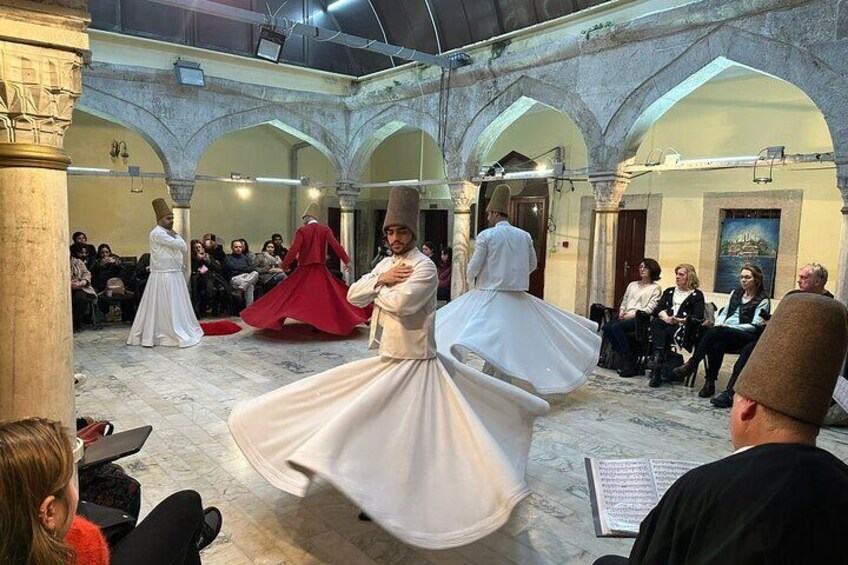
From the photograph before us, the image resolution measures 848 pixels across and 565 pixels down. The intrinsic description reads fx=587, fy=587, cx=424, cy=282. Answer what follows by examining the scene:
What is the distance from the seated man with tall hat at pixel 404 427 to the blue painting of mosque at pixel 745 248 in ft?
24.3

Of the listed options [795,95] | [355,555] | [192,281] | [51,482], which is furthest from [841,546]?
[192,281]

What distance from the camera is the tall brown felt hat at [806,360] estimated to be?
129 centimetres

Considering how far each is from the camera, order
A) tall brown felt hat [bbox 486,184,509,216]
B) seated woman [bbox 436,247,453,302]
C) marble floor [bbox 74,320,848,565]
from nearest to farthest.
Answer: marble floor [bbox 74,320,848,565], tall brown felt hat [bbox 486,184,509,216], seated woman [bbox 436,247,453,302]

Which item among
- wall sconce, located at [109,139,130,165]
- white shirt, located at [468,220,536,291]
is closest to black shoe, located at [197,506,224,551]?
white shirt, located at [468,220,536,291]

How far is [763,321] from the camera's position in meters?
5.65

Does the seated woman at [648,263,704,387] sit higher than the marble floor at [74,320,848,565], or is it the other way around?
the seated woman at [648,263,704,387]

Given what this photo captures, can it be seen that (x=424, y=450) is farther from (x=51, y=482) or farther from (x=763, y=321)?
(x=763, y=321)

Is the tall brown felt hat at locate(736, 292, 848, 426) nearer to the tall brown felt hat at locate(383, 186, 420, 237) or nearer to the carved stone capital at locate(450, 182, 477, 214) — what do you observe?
the tall brown felt hat at locate(383, 186, 420, 237)

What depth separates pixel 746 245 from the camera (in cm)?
927

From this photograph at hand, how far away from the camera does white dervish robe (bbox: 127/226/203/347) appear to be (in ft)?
24.4

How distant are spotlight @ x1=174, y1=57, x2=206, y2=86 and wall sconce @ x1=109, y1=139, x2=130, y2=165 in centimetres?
355

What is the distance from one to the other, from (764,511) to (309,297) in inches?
285

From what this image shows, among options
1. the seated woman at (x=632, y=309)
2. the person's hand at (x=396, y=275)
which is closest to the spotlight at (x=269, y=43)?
the seated woman at (x=632, y=309)

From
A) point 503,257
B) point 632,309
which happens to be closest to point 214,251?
point 503,257
